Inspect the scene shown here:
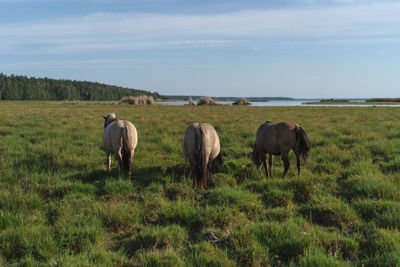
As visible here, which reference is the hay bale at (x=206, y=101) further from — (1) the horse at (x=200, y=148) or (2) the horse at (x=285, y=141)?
(1) the horse at (x=200, y=148)

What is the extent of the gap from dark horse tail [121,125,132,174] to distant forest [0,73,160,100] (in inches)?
5312

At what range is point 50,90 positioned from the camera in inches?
5369

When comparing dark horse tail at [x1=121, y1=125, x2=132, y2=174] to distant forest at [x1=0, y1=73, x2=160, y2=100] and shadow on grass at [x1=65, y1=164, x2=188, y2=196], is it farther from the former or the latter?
distant forest at [x1=0, y1=73, x2=160, y2=100]

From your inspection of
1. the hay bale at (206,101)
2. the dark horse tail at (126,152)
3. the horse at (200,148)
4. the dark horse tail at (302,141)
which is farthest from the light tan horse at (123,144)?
the hay bale at (206,101)

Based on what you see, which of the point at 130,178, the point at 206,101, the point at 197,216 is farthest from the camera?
the point at 206,101

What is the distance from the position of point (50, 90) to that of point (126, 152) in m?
153

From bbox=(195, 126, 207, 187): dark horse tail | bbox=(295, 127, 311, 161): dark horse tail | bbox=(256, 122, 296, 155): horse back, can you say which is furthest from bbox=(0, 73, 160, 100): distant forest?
bbox=(295, 127, 311, 161): dark horse tail

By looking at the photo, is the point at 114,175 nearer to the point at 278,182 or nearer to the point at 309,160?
the point at 278,182

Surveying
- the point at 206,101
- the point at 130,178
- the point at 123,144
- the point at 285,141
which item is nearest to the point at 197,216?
the point at 130,178

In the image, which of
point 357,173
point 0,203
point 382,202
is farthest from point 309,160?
point 0,203

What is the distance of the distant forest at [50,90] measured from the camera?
11596 centimetres

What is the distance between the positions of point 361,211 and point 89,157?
7628mm

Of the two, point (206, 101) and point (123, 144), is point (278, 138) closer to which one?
point (123, 144)

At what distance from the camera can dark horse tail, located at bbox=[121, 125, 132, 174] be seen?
22.5 ft
